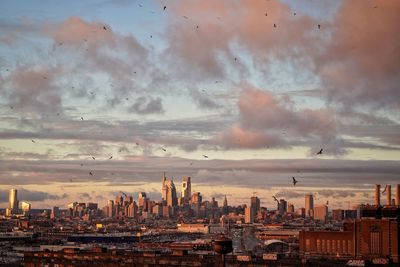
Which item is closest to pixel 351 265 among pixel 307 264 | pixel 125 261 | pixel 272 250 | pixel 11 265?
pixel 307 264

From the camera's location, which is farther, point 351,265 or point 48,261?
point 48,261

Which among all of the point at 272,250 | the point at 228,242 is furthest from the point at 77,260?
the point at 272,250

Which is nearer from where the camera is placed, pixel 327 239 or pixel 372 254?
pixel 372 254

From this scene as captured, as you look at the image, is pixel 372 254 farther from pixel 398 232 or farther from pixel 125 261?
pixel 125 261

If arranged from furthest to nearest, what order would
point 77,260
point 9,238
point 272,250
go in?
1. point 9,238
2. point 272,250
3. point 77,260

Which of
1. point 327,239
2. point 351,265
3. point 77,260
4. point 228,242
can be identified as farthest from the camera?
point 327,239

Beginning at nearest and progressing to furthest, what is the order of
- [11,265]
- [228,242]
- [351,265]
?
1. [228,242]
2. [351,265]
3. [11,265]

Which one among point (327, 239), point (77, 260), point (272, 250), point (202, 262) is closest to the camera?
point (202, 262)

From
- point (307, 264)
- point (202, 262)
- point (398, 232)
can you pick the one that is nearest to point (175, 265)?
point (202, 262)

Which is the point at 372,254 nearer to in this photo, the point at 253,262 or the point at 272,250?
the point at 253,262
